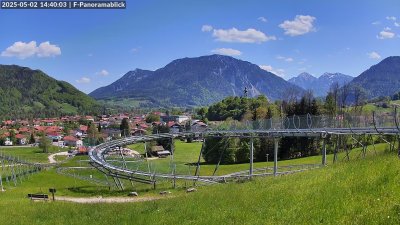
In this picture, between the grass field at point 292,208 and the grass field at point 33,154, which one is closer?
the grass field at point 292,208

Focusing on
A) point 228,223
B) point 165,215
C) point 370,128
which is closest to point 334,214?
point 228,223

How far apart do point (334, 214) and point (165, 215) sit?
802cm

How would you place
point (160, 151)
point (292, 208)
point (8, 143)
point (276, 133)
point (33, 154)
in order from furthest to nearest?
point (8, 143) < point (33, 154) < point (160, 151) < point (276, 133) < point (292, 208)

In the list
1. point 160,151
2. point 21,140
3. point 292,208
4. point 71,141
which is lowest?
point 71,141

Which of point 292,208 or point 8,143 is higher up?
point 292,208

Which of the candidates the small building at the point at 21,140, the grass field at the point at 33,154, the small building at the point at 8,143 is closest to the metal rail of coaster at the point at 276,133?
the grass field at the point at 33,154

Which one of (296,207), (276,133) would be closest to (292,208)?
(296,207)

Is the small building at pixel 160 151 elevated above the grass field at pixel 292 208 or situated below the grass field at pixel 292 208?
below

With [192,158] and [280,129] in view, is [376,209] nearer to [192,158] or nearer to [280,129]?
[280,129]

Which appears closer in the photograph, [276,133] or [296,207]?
[296,207]

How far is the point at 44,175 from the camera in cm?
7212

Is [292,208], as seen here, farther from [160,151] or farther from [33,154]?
[33,154]

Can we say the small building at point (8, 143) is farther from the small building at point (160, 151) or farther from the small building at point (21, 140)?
the small building at point (160, 151)

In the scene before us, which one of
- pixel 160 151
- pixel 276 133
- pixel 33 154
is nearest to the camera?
pixel 276 133
